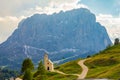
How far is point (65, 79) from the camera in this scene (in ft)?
492

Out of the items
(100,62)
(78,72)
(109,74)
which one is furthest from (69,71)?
(109,74)

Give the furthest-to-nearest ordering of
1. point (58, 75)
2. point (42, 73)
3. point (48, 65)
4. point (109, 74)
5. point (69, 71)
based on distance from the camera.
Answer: point (48, 65) < point (69, 71) < point (58, 75) < point (42, 73) < point (109, 74)

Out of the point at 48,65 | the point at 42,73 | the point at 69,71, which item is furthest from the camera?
the point at 48,65

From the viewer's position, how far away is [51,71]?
611 ft

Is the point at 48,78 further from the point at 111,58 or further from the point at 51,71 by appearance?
the point at 111,58

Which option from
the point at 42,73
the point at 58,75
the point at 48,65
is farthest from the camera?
the point at 48,65

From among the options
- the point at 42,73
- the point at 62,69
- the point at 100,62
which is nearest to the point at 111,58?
the point at 100,62

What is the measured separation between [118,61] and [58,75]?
38.6 meters

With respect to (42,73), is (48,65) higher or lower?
higher

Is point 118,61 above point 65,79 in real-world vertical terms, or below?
above

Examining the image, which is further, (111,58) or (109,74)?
(111,58)

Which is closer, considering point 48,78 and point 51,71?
point 48,78

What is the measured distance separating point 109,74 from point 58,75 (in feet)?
106

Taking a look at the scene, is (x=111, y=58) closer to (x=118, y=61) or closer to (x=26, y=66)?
(x=118, y=61)
